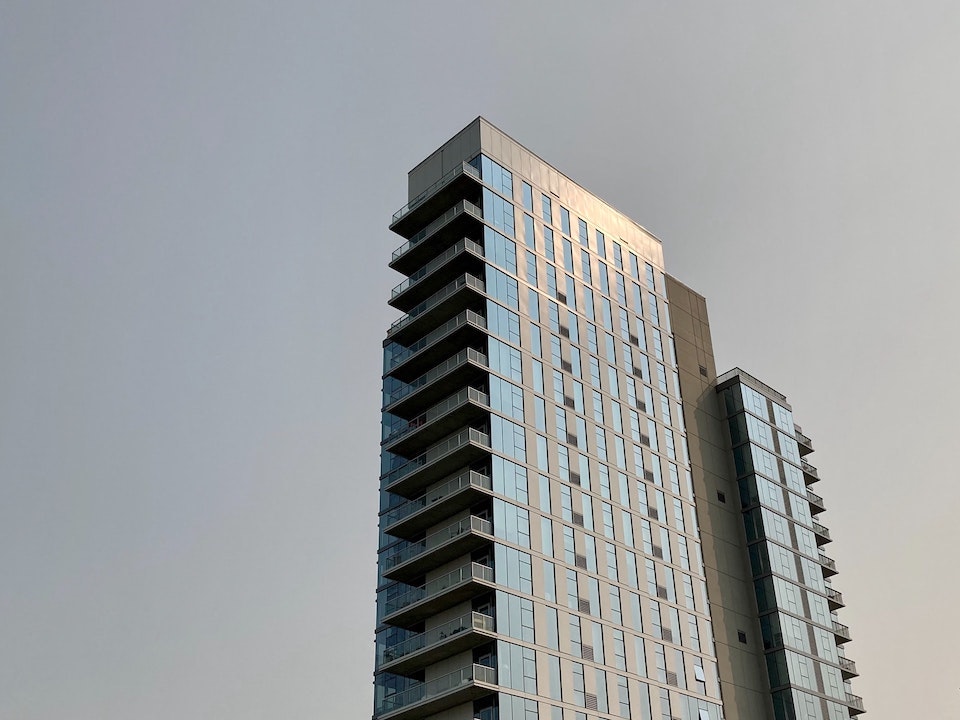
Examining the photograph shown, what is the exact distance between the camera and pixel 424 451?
79.3m

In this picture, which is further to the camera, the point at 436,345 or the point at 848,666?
the point at 848,666

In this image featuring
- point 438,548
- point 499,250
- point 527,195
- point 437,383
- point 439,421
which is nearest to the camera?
point 438,548

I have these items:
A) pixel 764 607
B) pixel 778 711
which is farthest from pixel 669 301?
pixel 778 711

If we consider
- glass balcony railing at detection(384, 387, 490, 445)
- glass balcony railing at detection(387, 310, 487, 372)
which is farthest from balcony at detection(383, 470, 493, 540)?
glass balcony railing at detection(387, 310, 487, 372)

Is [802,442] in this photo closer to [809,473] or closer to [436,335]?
[809,473]

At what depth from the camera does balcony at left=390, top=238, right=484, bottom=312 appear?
81812 mm

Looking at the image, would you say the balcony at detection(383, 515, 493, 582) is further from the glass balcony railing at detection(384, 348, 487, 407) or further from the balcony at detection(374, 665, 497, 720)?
the glass balcony railing at detection(384, 348, 487, 407)

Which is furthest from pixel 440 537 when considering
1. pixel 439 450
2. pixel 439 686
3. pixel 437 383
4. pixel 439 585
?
pixel 437 383

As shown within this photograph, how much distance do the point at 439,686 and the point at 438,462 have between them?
48.5 feet

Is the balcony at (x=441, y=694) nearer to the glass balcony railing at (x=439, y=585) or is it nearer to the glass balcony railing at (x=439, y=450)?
the glass balcony railing at (x=439, y=585)

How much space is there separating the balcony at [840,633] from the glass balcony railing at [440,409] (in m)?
41.6

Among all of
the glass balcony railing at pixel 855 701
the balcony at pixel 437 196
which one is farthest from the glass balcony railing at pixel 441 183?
the glass balcony railing at pixel 855 701

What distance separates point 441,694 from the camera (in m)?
66.5

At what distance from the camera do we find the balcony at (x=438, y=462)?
7375 cm
